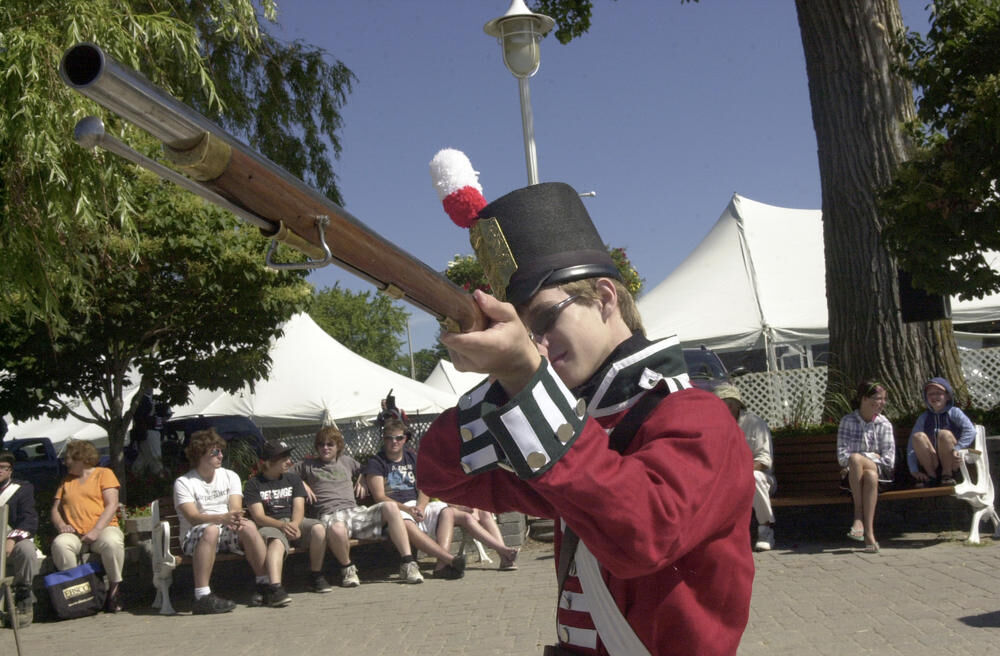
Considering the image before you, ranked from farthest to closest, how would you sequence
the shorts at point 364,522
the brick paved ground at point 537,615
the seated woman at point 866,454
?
the shorts at point 364,522
the seated woman at point 866,454
the brick paved ground at point 537,615

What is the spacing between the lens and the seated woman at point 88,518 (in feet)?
30.9

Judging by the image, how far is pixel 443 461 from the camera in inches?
89.8

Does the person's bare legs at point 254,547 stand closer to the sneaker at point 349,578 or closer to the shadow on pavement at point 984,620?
the sneaker at point 349,578

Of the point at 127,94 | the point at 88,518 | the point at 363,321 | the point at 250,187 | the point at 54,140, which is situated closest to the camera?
the point at 127,94

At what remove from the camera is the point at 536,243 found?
7.37 feet

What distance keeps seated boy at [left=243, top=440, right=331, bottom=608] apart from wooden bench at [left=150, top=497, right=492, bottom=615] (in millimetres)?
199

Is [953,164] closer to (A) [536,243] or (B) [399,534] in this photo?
(B) [399,534]

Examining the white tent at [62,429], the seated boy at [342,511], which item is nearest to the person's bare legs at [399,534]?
the seated boy at [342,511]

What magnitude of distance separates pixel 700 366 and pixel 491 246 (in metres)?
14.4

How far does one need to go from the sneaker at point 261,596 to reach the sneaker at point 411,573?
1345mm

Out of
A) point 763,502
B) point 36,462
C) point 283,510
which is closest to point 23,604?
point 283,510

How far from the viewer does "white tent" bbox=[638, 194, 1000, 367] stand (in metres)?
20.3

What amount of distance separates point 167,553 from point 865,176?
8.59 metres

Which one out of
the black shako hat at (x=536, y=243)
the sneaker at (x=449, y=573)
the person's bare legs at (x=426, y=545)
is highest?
the black shako hat at (x=536, y=243)
